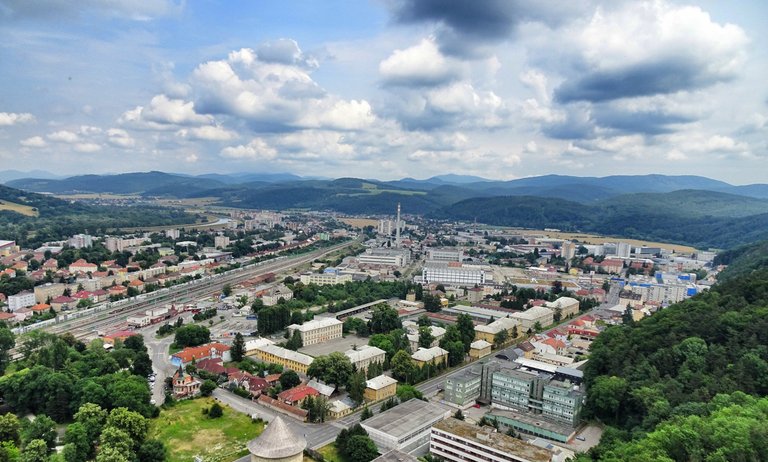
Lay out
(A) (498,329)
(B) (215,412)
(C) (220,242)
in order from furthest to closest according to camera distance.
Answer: (C) (220,242)
(A) (498,329)
(B) (215,412)

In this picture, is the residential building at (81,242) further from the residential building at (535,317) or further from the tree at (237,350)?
the residential building at (535,317)

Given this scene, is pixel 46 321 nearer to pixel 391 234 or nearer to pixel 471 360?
pixel 471 360

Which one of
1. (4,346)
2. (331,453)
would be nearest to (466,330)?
(331,453)

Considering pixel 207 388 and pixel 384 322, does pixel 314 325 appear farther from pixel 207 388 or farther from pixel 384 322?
pixel 207 388

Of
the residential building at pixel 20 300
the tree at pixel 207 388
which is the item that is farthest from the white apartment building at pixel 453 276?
the residential building at pixel 20 300

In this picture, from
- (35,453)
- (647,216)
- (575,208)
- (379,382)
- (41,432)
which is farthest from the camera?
(575,208)

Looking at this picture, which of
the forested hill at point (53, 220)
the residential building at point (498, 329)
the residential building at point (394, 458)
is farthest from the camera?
the forested hill at point (53, 220)
